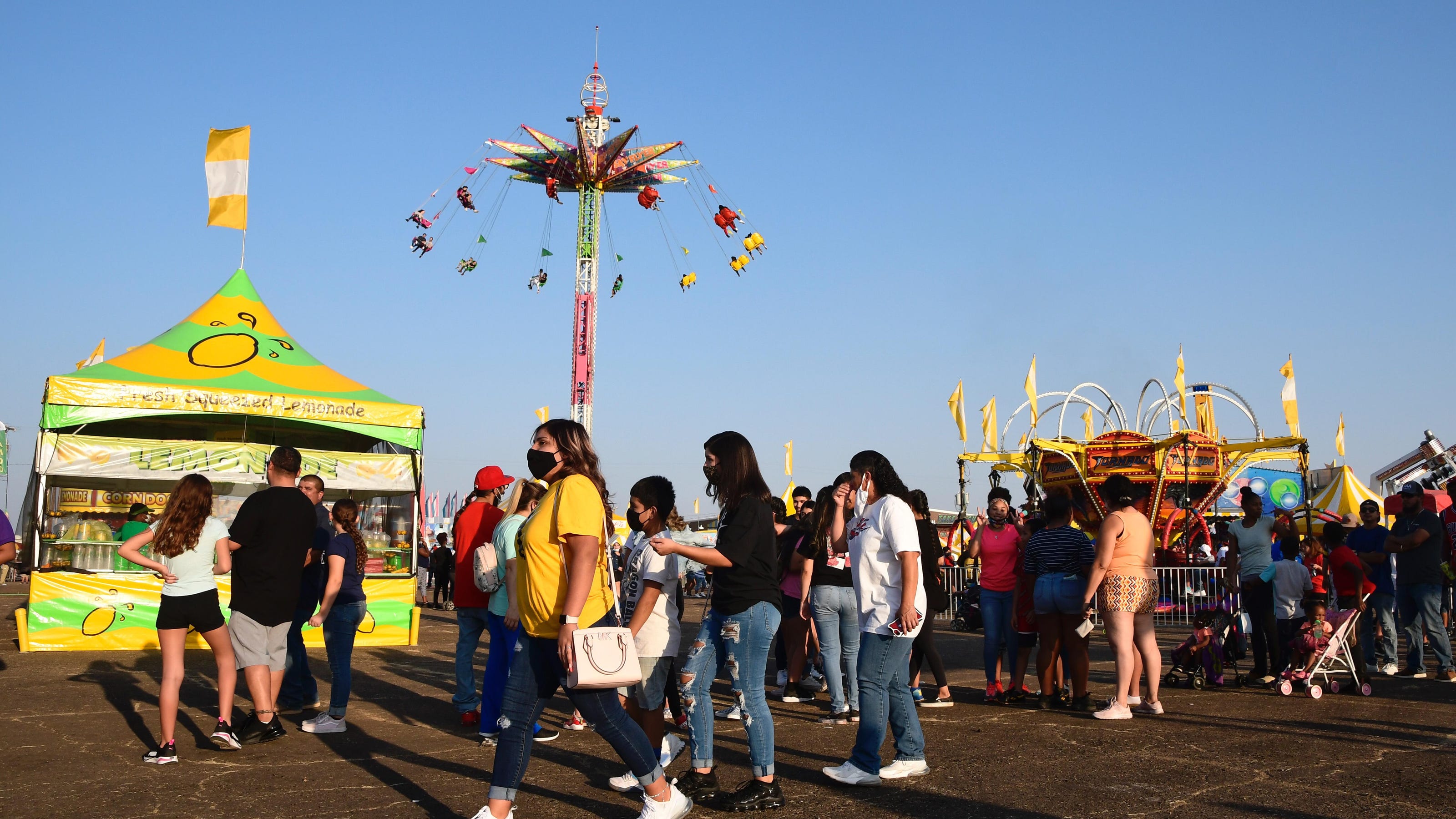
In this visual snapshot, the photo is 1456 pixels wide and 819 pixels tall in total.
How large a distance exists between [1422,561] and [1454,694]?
1.54 metres

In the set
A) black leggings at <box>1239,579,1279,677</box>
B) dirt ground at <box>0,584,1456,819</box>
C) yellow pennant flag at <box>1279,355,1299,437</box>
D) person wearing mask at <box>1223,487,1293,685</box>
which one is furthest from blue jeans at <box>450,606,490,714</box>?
yellow pennant flag at <box>1279,355,1299,437</box>

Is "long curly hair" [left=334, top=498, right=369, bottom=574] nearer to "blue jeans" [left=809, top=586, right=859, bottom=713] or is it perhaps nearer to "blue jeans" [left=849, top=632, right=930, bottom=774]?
"blue jeans" [left=809, top=586, right=859, bottom=713]

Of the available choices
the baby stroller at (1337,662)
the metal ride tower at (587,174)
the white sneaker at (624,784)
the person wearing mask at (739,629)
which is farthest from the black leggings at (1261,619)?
the metal ride tower at (587,174)

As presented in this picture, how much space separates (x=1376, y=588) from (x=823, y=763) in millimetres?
7293

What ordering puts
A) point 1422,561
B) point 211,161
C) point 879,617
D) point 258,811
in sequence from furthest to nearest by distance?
1. point 211,161
2. point 1422,561
3. point 879,617
4. point 258,811

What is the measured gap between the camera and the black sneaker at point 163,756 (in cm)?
563

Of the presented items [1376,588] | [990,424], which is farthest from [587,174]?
[1376,588]

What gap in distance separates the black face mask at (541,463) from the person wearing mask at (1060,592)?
4.28 metres

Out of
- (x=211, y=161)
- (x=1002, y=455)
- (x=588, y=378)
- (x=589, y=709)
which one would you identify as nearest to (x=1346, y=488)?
(x=1002, y=455)

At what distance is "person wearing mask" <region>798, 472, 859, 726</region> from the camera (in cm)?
701

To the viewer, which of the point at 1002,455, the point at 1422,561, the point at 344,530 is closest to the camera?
the point at 344,530

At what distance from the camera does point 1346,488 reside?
33.1 metres

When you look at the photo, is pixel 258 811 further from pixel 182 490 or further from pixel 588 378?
pixel 588 378

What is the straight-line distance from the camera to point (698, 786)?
15.6 ft
